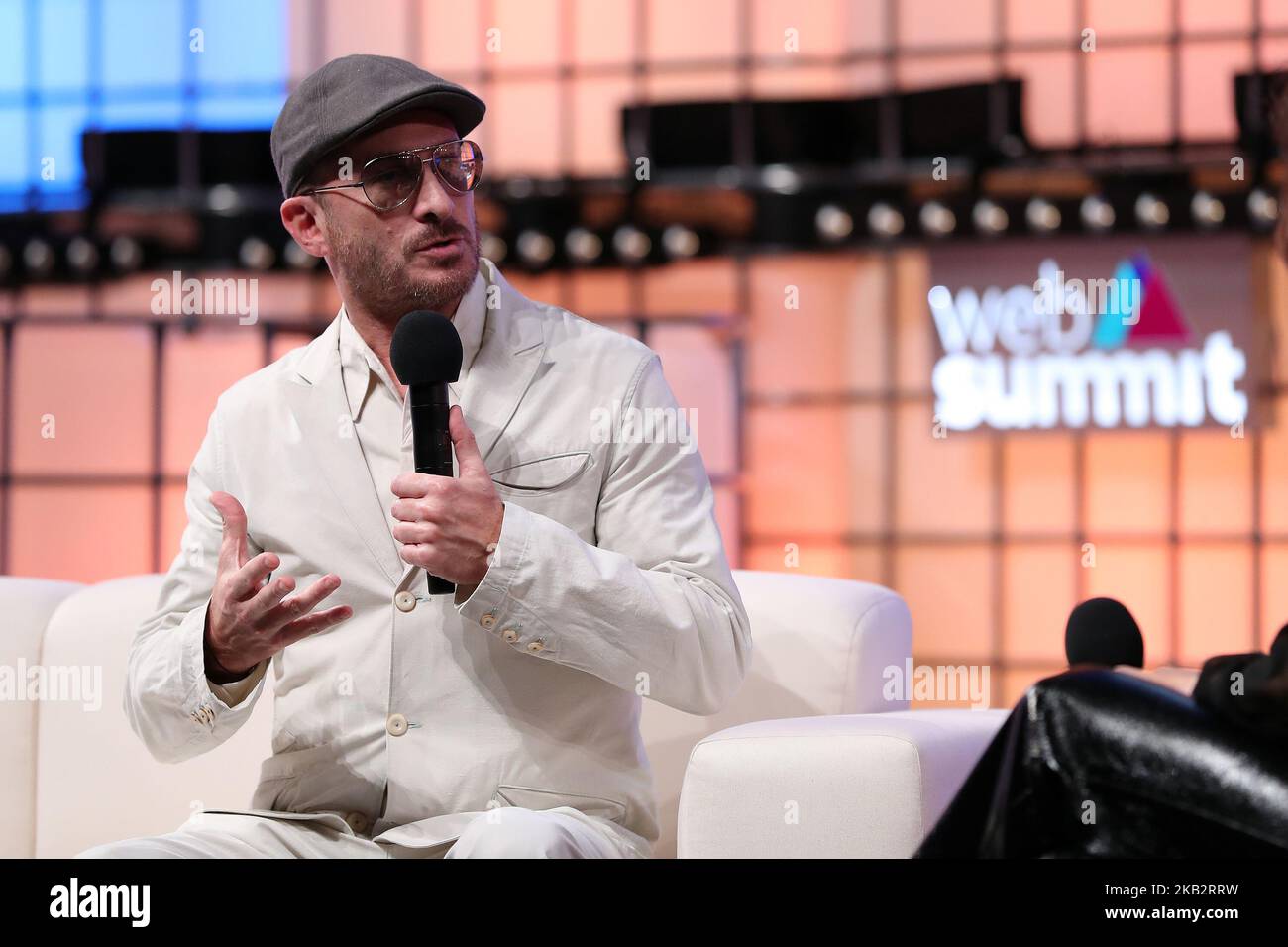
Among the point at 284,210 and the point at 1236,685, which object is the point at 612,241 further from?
the point at 1236,685

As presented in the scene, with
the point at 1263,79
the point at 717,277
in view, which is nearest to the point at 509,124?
the point at 717,277

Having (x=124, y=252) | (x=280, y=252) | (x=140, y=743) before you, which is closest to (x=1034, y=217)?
(x=280, y=252)

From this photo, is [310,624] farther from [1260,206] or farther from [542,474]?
[1260,206]

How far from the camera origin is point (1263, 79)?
16.6 ft

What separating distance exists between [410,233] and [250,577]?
1.69 feet

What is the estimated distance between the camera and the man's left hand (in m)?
1.43

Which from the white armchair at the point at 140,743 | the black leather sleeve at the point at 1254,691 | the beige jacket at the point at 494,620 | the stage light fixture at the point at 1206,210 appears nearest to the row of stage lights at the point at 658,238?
the stage light fixture at the point at 1206,210

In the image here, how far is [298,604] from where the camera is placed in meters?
1.47

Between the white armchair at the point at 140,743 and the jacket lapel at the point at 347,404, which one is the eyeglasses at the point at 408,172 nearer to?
the jacket lapel at the point at 347,404

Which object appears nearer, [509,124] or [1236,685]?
[1236,685]

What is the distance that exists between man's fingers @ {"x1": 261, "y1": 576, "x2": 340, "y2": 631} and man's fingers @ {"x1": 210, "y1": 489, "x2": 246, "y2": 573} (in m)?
0.09

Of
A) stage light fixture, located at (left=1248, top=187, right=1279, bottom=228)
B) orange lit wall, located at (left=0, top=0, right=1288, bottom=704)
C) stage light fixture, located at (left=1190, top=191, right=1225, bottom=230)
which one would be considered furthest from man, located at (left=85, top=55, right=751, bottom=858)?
stage light fixture, located at (left=1248, top=187, right=1279, bottom=228)

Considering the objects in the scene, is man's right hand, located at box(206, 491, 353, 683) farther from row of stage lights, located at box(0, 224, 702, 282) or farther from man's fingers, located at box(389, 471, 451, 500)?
row of stage lights, located at box(0, 224, 702, 282)
